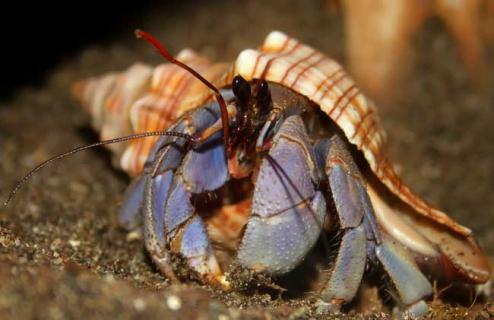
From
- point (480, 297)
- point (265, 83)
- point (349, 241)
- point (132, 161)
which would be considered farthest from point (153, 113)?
point (480, 297)

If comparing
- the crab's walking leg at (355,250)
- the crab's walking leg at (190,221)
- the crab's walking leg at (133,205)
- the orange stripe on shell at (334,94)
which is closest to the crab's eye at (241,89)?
the orange stripe on shell at (334,94)

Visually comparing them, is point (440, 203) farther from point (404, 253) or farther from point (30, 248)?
point (30, 248)

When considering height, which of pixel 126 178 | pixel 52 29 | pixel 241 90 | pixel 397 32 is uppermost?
pixel 241 90

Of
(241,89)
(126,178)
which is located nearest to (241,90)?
(241,89)

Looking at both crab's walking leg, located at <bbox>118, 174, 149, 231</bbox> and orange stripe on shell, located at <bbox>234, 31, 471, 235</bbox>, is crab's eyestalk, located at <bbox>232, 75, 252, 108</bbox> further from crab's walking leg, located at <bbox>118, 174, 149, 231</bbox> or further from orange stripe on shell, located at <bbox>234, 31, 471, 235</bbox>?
crab's walking leg, located at <bbox>118, 174, 149, 231</bbox>

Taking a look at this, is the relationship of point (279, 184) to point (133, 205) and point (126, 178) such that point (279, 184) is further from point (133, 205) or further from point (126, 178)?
point (126, 178)
